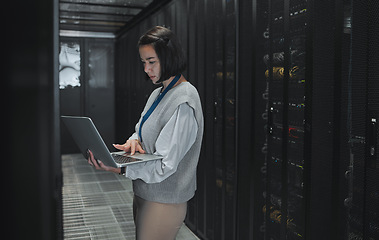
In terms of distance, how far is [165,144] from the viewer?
4.61ft

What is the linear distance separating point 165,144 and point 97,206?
3253 mm

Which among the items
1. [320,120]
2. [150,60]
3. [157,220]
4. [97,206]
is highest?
[150,60]

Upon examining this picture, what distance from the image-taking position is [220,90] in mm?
2887

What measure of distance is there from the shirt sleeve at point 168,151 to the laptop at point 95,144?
0.03m

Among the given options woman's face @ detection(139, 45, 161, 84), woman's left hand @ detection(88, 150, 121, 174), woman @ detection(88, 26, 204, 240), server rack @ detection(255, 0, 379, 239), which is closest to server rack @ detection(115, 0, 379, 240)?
server rack @ detection(255, 0, 379, 239)

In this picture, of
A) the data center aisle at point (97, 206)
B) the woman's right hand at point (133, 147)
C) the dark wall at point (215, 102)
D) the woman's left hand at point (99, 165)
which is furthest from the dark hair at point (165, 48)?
the data center aisle at point (97, 206)

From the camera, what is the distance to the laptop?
128 centimetres

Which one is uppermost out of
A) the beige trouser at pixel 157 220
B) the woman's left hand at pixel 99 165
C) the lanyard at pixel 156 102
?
the lanyard at pixel 156 102

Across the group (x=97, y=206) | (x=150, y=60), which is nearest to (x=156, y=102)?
(x=150, y=60)

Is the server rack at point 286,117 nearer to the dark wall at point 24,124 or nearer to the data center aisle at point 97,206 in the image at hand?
the data center aisle at point 97,206

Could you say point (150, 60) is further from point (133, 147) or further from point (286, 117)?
point (286, 117)

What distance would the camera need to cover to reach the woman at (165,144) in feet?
4.63

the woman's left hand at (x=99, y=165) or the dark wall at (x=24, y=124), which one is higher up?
the dark wall at (x=24, y=124)

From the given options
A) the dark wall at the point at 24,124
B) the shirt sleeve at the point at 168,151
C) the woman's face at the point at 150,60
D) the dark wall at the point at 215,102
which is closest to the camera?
the dark wall at the point at 24,124
